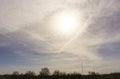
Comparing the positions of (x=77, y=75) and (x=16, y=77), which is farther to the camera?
(x=77, y=75)

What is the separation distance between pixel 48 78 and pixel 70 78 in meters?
3.64

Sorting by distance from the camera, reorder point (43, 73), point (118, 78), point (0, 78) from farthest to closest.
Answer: point (43, 73)
point (118, 78)
point (0, 78)

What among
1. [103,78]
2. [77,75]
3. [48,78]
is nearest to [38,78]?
[48,78]

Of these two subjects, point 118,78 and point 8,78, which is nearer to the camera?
point 8,78

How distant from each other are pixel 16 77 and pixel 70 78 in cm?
855

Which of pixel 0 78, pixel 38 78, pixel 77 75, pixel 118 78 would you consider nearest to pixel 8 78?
pixel 0 78

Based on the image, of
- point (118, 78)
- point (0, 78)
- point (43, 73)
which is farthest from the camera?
point (43, 73)

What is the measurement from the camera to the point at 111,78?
126 ft

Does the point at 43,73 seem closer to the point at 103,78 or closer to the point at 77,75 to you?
the point at 77,75

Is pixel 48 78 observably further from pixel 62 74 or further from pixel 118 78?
pixel 118 78

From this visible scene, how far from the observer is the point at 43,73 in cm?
4144

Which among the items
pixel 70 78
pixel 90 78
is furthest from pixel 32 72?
pixel 90 78

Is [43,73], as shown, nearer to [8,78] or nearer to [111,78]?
[8,78]

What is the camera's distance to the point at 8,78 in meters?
36.1
